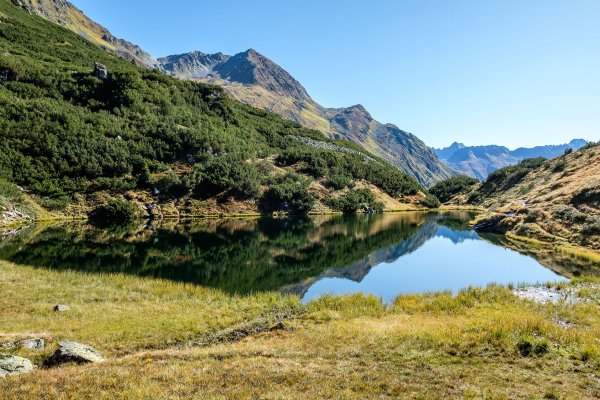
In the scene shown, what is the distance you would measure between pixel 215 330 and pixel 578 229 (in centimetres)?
6024

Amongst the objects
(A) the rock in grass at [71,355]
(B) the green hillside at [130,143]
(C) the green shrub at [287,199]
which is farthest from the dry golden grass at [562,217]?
(B) the green hillside at [130,143]

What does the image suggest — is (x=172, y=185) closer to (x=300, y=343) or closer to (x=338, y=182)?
(x=338, y=182)

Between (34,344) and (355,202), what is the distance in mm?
123850

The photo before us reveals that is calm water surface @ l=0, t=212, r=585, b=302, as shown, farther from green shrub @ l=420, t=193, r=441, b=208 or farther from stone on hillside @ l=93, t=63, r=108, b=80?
stone on hillside @ l=93, t=63, r=108, b=80

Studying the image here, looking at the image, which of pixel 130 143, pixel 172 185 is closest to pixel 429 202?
pixel 172 185

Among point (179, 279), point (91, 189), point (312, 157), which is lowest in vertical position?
point (179, 279)

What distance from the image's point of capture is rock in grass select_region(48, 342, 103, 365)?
16328 millimetres

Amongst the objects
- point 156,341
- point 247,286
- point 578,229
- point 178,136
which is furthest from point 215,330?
point 178,136

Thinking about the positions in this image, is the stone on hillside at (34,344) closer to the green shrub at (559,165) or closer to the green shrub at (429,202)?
the green shrub at (559,165)

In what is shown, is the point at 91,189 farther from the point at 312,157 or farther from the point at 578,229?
the point at 578,229

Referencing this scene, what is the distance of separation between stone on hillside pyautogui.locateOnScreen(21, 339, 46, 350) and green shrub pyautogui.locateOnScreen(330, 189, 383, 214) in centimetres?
11862

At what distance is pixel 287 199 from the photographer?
12375 centimetres

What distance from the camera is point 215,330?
74.2 feet

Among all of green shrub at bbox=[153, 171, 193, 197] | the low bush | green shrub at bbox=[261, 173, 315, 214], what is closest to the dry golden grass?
green shrub at bbox=[261, 173, 315, 214]
